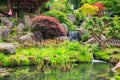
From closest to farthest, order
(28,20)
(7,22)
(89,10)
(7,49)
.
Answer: (7,49)
(7,22)
(28,20)
(89,10)

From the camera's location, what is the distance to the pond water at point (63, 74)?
1634cm

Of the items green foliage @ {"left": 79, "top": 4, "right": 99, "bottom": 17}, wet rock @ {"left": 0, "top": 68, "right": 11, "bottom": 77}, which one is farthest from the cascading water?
wet rock @ {"left": 0, "top": 68, "right": 11, "bottom": 77}

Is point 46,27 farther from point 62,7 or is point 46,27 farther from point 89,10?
point 62,7

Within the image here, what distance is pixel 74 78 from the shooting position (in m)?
16.2

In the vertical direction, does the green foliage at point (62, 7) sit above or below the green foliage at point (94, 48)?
above

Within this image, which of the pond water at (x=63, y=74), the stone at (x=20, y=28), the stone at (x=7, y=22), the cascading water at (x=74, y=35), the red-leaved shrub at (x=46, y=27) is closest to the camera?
the pond water at (x=63, y=74)

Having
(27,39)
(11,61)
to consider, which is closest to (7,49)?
(11,61)

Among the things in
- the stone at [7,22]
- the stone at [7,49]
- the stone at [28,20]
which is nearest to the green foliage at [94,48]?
the stone at [7,49]

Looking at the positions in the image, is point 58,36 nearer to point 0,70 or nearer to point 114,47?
point 114,47

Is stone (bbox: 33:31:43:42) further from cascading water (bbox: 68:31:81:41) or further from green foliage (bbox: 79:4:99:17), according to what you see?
green foliage (bbox: 79:4:99:17)

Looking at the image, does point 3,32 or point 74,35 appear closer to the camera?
point 3,32

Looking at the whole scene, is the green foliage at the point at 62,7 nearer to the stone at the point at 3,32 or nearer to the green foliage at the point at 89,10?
the green foliage at the point at 89,10

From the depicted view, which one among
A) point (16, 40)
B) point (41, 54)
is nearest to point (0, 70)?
point (41, 54)

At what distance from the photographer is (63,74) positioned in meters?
17.4
